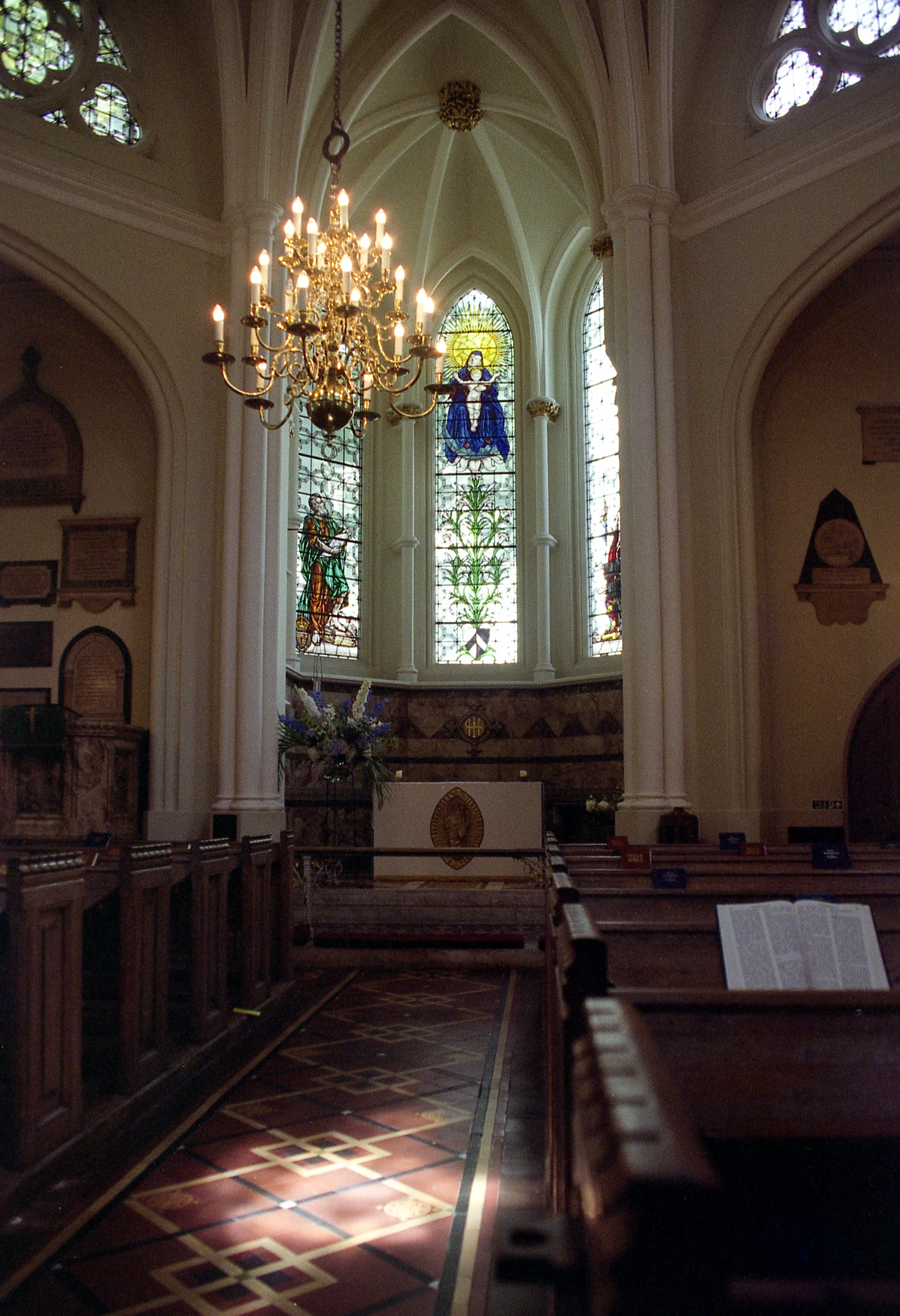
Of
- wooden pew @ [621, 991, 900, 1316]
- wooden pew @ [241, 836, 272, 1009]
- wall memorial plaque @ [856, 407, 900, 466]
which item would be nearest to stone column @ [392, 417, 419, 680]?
wall memorial plaque @ [856, 407, 900, 466]

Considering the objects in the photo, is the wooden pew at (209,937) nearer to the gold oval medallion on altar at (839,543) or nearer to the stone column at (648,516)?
the stone column at (648,516)

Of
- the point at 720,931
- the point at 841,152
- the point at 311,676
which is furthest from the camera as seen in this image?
the point at 311,676

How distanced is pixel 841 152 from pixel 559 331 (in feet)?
17.4

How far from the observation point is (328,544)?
1252cm

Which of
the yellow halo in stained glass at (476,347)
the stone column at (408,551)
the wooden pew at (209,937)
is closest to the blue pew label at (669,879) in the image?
the wooden pew at (209,937)

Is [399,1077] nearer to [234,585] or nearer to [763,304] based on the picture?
[234,585]

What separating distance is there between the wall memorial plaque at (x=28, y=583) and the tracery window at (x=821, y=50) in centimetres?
745

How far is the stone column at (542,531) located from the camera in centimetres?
1243

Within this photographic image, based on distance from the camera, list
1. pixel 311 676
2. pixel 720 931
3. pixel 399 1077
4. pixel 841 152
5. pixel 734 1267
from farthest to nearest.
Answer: pixel 311 676 < pixel 841 152 < pixel 399 1077 < pixel 720 931 < pixel 734 1267

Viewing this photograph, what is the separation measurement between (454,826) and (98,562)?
13.3ft

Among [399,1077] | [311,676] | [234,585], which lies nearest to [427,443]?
[311,676]

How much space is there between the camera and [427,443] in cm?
1331

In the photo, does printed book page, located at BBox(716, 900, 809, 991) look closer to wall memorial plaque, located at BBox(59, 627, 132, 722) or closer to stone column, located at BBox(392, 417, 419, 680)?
wall memorial plaque, located at BBox(59, 627, 132, 722)

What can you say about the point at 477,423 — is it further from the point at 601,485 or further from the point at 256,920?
the point at 256,920
